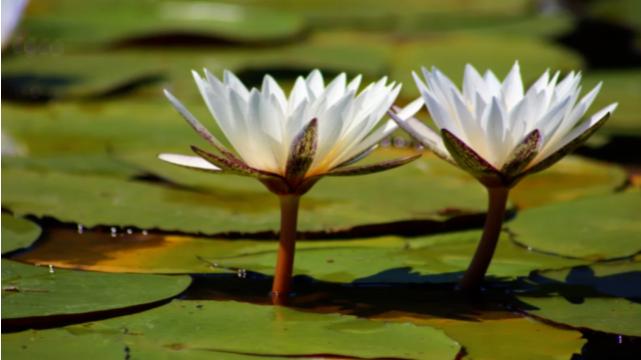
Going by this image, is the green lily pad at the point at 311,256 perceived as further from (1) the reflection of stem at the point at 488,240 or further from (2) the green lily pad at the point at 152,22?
(2) the green lily pad at the point at 152,22

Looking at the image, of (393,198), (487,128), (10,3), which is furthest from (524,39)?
(487,128)

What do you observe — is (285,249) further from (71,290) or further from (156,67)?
(156,67)

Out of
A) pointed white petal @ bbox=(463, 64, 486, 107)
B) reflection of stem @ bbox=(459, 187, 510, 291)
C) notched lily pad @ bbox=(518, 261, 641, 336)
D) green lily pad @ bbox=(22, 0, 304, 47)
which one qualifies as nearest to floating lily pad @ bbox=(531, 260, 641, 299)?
notched lily pad @ bbox=(518, 261, 641, 336)

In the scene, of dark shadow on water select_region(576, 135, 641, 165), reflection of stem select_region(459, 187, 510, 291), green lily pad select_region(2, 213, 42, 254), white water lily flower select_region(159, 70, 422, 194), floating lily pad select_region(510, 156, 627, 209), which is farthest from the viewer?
dark shadow on water select_region(576, 135, 641, 165)

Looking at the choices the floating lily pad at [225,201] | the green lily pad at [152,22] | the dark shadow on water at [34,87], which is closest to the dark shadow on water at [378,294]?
the floating lily pad at [225,201]

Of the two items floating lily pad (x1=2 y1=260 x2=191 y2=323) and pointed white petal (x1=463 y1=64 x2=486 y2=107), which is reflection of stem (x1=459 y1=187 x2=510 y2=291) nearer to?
pointed white petal (x1=463 y1=64 x2=486 y2=107)

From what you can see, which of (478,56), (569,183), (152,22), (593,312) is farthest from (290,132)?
(152,22)
